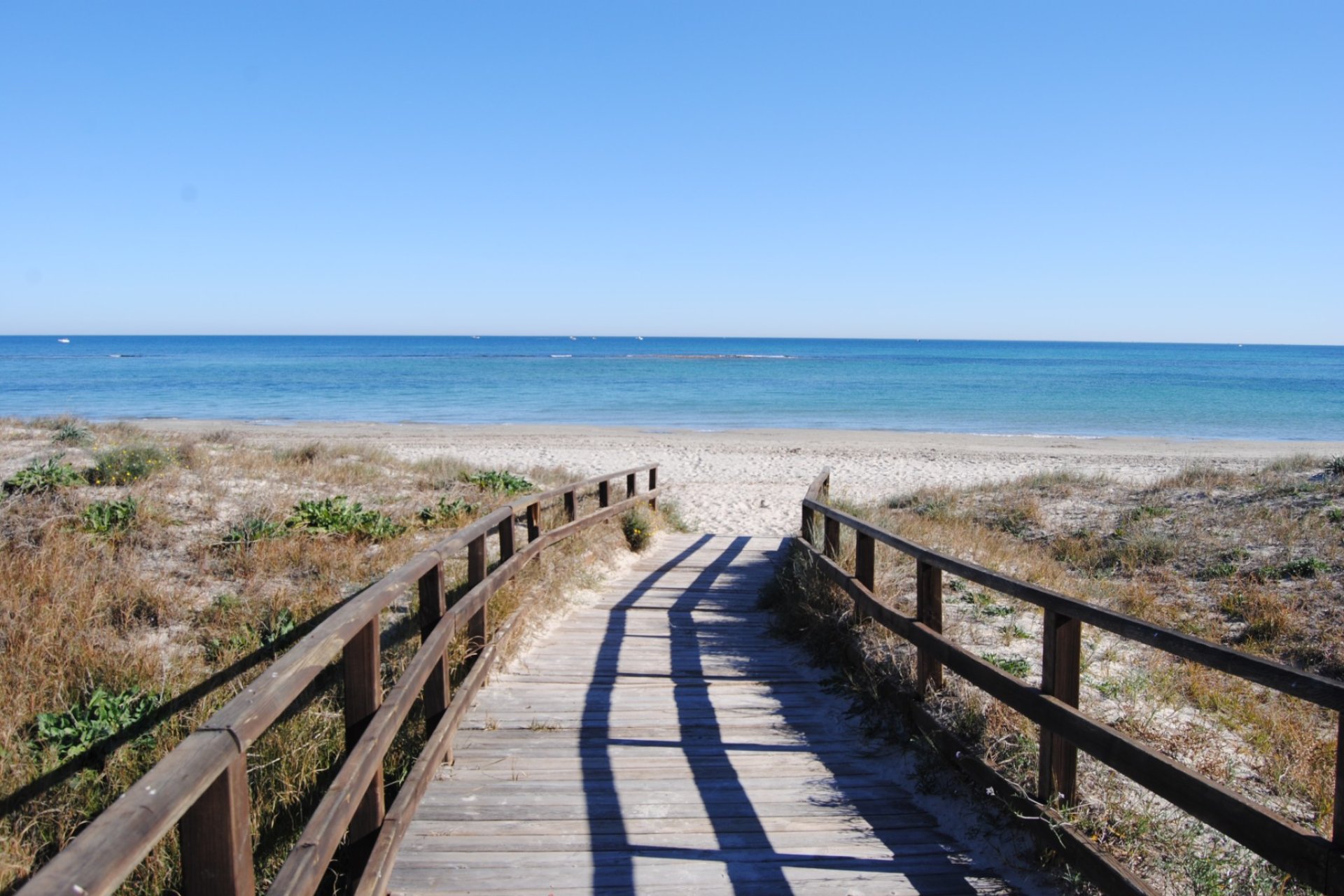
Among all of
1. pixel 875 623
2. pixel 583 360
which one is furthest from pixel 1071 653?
pixel 583 360

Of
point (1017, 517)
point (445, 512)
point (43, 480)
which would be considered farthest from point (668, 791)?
point (1017, 517)

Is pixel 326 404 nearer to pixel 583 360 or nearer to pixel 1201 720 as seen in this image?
pixel 1201 720

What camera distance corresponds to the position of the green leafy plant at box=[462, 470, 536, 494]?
11875 millimetres

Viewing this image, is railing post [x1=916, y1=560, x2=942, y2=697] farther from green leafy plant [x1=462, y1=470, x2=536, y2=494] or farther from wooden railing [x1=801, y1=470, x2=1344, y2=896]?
green leafy plant [x1=462, y1=470, x2=536, y2=494]

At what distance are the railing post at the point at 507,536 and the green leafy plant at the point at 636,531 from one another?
489 centimetres

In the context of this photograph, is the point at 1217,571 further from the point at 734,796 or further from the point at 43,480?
the point at 43,480

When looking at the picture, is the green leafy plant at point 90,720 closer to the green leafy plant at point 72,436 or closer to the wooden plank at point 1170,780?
the wooden plank at point 1170,780

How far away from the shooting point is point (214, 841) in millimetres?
2104

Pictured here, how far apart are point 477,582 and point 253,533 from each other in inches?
142

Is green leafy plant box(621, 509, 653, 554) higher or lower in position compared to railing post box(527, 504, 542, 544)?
lower

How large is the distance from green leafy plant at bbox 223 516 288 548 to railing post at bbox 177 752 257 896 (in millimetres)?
6206

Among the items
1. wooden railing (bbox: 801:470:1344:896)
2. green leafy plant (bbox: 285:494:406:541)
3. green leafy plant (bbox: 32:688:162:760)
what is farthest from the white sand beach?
green leafy plant (bbox: 32:688:162:760)

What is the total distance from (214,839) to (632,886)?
1.82 metres

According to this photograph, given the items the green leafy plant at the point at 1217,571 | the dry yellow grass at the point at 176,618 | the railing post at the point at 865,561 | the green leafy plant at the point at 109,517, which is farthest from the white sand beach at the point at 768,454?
the green leafy plant at the point at 109,517
